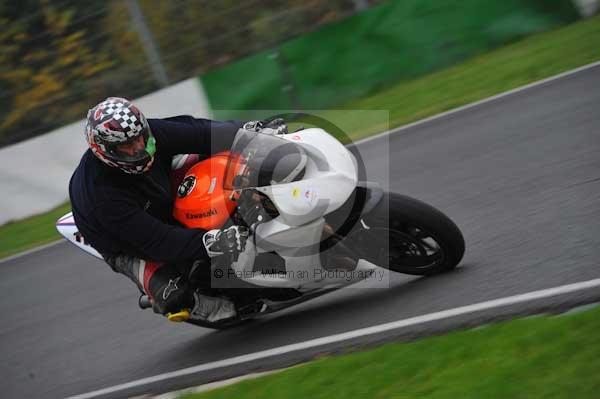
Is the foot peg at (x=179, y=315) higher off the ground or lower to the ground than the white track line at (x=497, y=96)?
higher

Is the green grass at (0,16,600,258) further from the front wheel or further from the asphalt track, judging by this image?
the front wheel

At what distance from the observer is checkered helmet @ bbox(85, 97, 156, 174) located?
479cm

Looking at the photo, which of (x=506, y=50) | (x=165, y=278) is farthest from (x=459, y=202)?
(x=506, y=50)

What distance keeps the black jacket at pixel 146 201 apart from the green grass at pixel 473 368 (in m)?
1.02

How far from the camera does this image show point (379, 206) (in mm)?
4684

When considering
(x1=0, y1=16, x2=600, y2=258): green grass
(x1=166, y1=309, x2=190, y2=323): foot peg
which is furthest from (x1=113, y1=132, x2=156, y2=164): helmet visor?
(x1=0, y1=16, x2=600, y2=258): green grass

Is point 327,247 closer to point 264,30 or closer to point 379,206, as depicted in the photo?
point 379,206

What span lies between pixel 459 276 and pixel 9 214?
28.7 feet

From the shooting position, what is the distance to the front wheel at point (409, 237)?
15.5 feet

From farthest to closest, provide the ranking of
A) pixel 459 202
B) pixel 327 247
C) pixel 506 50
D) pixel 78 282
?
1. pixel 506 50
2. pixel 78 282
3. pixel 459 202
4. pixel 327 247

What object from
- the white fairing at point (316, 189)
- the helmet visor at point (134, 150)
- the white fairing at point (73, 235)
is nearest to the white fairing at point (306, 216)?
the white fairing at point (316, 189)

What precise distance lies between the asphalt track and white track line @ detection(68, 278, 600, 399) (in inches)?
2.8

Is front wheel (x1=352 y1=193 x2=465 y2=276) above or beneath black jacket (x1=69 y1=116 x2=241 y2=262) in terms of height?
beneath

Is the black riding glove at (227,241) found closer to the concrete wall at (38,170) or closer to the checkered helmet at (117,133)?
the checkered helmet at (117,133)
